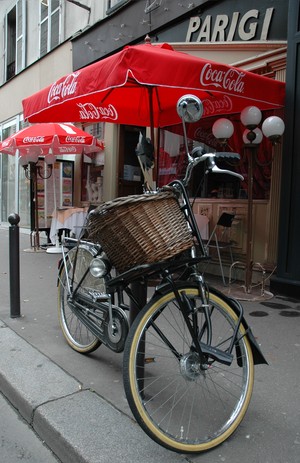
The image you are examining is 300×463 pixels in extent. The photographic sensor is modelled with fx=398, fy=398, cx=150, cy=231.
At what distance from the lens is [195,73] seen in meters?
4.13

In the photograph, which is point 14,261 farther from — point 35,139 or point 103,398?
point 35,139

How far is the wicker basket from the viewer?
6.86 ft

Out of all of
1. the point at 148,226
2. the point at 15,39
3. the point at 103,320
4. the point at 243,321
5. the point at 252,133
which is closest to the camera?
the point at 148,226

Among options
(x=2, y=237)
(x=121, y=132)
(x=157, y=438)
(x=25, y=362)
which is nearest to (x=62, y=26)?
(x=121, y=132)

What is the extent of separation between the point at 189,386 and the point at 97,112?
4284mm

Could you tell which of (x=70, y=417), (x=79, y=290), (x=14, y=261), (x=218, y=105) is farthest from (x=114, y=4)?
(x=70, y=417)

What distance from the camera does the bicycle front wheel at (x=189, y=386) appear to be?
1.98m

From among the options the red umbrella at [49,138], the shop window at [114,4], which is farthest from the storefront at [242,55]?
the red umbrella at [49,138]

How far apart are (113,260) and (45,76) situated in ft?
36.6

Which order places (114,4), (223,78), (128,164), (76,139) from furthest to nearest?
(128,164), (114,4), (76,139), (223,78)

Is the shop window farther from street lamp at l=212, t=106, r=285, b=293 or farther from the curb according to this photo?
the curb

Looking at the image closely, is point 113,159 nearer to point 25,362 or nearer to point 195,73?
point 195,73

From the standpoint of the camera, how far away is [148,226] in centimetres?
209

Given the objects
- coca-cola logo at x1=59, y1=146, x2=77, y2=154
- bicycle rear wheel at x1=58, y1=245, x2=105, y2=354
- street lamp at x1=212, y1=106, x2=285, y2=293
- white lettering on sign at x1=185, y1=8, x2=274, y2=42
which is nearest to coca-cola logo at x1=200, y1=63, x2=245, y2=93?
street lamp at x1=212, y1=106, x2=285, y2=293
